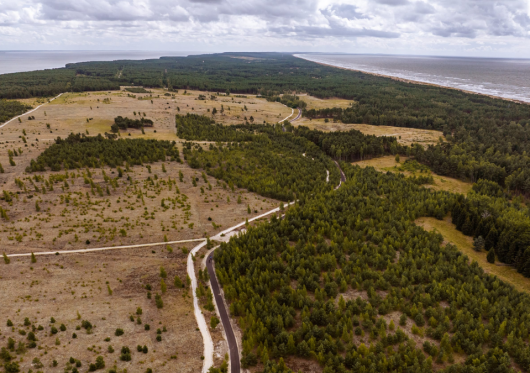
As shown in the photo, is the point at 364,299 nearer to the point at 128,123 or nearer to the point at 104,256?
the point at 104,256

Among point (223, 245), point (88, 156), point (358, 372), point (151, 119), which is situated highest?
point (151, 119)

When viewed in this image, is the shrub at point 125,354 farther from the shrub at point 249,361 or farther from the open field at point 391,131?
the open field at point 391,131

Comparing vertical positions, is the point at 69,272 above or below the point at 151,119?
below

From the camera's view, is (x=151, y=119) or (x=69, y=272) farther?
(x=151, y=119)

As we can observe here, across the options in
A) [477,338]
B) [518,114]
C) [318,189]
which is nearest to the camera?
[477,338]

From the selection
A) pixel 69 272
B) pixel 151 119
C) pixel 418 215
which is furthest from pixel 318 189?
pixel 151 119

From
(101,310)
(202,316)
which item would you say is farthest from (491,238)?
(101,310)

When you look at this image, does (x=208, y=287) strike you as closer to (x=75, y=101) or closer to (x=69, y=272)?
(x=69, y=272)
